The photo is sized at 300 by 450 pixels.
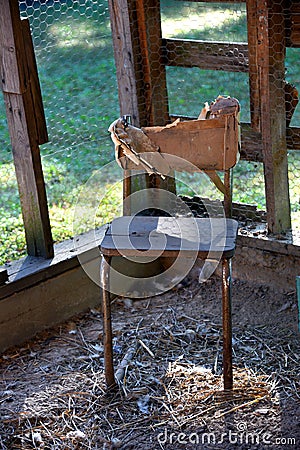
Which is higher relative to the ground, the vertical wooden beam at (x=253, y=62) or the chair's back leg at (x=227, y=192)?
the vertical wooden beam at (x=253, y=62)

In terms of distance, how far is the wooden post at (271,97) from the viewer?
135 inches

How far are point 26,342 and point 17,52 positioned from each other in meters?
1.44

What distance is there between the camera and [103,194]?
4.71 meters

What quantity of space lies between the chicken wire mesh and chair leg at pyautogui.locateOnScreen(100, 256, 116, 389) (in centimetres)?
102

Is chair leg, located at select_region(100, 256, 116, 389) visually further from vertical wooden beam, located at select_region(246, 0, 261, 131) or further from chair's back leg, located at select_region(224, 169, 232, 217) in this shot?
vertical wooden beam, located at select_region(246, 0, 261, 131)

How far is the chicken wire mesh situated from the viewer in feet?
13.6

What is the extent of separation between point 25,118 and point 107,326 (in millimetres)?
1103

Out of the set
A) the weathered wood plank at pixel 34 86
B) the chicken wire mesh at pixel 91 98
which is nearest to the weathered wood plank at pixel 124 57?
the chicken wire mesh at pixel 91 98

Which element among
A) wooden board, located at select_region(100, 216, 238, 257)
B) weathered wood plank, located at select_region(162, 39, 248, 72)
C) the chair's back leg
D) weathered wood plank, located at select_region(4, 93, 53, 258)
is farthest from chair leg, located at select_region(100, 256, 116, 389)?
weathered wood plank, located at select_region(162, 39, 248, 72)

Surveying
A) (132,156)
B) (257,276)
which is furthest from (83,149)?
(132,156)

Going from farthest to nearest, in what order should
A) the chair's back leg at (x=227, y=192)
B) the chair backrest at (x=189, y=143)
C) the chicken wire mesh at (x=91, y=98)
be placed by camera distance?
the chicken wire mesh at (x=91, y=98) < the chair's back leg at (x=227, y=192) < the chair backrest at (x=189, y=143)

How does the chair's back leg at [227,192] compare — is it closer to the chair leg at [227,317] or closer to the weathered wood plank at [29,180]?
the chair leg at [227,317]

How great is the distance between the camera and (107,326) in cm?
315

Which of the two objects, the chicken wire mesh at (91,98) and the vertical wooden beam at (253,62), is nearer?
the vertical wooden beam at (253,62)
